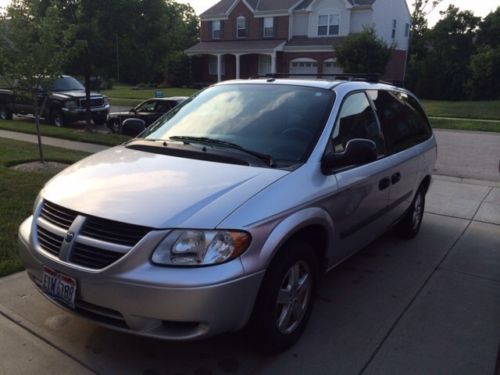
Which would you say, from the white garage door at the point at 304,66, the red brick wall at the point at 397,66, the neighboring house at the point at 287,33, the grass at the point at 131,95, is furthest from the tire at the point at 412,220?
the red brick wall at the point at 397,66

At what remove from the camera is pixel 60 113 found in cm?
1595

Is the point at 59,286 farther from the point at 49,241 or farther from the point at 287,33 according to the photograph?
the point at 287,33

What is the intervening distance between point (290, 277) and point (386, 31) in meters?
37.0

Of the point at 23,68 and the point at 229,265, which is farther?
the point at 23,68

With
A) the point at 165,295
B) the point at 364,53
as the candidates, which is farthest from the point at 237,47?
the point at 165,295

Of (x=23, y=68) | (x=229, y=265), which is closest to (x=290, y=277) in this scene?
(x=229, y=265)

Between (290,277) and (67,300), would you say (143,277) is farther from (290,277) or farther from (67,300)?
(290,277)

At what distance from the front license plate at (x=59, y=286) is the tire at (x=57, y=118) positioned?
14.1 m

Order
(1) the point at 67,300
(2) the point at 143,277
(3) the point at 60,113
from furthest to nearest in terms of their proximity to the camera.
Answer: (3) the point at 60,113 < (1) the point at 67,300 < (2) the point at 143,277

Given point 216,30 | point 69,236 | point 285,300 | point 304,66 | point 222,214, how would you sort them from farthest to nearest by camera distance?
1. point 216,30
2. point 304,66
3. point 285,300
4. point 69,236
5. point 222,214

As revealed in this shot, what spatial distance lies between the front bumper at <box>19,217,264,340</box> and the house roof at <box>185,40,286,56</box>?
117ft

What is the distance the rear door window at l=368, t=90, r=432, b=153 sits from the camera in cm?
457

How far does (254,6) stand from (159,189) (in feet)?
127

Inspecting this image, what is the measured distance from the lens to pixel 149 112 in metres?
15.2
